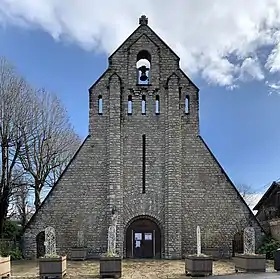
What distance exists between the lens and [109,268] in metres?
18.8

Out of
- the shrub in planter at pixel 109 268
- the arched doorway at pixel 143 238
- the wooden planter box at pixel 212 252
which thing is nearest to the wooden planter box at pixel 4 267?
the shrub in planter at pixel 109 268

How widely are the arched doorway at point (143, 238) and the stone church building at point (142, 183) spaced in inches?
2.4

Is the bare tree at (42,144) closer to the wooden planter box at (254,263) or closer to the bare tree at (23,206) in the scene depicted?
the bare tree at (23,206)

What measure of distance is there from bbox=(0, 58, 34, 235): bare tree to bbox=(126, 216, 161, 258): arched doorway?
976cm

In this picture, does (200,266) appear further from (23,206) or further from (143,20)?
(23,206)

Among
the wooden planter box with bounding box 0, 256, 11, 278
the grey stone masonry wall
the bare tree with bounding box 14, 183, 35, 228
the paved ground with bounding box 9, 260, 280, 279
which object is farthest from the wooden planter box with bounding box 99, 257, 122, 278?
the bare tree with bounding box 14, 183, 35, 228

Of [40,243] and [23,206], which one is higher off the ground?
[23,206]

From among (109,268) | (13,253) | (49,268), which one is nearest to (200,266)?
(109,268)

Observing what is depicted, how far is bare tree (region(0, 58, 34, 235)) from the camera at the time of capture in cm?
3216

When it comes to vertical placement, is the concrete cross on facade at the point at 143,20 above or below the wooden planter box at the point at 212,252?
above

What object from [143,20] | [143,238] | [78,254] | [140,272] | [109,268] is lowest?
[140,272]

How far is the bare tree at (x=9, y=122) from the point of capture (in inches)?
1266

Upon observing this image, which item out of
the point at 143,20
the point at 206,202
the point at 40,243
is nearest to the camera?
the point at 40,243

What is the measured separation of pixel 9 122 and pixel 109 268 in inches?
661
